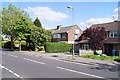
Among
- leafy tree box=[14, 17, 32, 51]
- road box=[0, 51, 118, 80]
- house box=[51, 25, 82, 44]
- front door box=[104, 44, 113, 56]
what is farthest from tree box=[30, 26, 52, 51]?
road box=[0, 51, 118, 80]

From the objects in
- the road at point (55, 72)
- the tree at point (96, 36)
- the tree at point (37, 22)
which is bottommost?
the road at point (55, 72)

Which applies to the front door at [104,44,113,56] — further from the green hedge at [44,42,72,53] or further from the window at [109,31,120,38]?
the green hedge at [44,42,72,53]

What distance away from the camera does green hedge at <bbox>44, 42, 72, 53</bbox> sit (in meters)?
49.3

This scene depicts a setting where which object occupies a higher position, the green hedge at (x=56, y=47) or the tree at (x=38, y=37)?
the tree at (x=38, y=37)

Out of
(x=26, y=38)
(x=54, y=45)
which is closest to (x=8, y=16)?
(x=26, y=38)

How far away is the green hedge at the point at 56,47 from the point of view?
4931 cm

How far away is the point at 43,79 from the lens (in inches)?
537

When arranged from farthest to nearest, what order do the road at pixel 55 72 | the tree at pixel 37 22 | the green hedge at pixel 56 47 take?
the tree at pixel 37 22 < the green hedge at pixel 56 47 < the road at pixel 55 72

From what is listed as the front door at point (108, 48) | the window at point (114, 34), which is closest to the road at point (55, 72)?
the front door at point (108, 48)

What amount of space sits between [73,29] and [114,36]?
82.2ft

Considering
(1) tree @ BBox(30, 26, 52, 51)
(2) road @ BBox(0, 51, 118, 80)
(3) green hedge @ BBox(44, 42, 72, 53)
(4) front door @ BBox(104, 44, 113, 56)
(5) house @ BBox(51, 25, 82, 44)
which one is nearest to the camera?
(2) road @ BBox(0, 51, 118, 80)

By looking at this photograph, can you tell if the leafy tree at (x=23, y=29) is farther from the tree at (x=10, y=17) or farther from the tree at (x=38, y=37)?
the tree at (x=10, y=17)

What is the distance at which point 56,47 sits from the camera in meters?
50.8

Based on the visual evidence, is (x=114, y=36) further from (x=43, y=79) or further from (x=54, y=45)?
(x=43, y=79)
